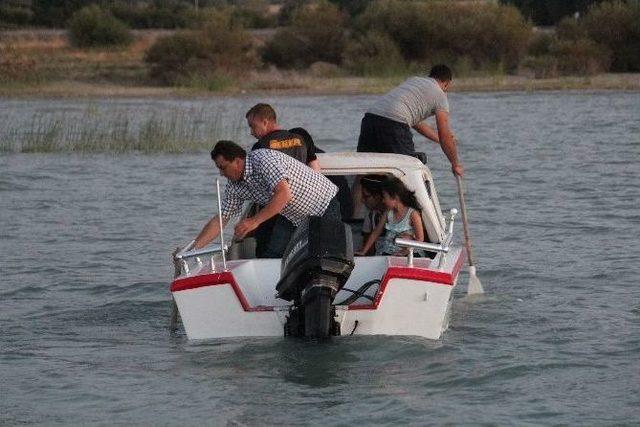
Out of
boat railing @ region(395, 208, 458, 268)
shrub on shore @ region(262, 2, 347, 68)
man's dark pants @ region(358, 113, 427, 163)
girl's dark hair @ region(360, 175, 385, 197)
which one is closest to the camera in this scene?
boat railing @ region(395, 208, 458, 268)

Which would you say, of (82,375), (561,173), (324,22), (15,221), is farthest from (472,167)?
(324,22)

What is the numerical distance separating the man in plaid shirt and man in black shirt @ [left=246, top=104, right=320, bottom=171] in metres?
0.56

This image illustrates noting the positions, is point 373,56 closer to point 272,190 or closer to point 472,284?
point 472,284

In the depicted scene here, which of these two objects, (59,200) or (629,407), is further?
(59,200)

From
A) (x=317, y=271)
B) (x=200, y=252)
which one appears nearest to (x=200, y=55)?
(x=200, y=252)

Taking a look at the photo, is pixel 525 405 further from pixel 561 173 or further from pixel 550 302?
pixel 561 173

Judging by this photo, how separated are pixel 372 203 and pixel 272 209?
1.49 metres

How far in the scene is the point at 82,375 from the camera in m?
10.4

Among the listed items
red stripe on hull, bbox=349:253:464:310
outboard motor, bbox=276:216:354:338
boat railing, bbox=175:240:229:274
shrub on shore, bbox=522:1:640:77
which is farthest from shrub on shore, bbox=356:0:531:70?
outboard motor, bbox=276:216:354:338

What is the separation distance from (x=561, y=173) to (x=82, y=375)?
49.1 feet

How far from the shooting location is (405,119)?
1322cm

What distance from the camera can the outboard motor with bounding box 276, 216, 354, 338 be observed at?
938 centimetres

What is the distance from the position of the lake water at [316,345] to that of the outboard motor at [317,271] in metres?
0.44

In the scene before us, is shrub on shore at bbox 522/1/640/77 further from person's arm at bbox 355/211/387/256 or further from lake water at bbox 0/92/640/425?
person's arm at bbox 355/211/387/256
